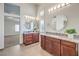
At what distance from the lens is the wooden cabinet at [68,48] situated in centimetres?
235

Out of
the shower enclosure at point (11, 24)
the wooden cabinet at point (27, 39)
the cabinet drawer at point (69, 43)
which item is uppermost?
the shower enclosure at point (11, 24)

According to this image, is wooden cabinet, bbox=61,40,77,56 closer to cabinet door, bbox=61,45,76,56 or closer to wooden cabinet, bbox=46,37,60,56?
cabinet door, bbox=61,45,76,56

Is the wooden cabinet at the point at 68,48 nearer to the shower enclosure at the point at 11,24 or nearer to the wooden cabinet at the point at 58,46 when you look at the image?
the wooden cabinet at the point at 58,46

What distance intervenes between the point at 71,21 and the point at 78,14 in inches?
8.2

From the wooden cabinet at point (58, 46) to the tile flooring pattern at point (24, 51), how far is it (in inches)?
6.5

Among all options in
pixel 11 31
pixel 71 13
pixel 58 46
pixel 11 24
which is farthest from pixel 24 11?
pixel 58 46

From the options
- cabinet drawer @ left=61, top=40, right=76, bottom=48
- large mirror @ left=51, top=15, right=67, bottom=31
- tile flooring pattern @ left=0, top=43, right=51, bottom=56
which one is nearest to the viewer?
cabinet drawer @ left=61, top=40, right=76, bottom=48

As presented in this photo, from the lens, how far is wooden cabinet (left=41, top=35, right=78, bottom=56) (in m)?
2.38

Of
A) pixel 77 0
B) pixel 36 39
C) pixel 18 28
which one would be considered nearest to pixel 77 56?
pixel 36 39

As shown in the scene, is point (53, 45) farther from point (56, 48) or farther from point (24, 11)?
point (24, 11)

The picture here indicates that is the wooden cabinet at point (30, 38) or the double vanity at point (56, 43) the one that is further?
the wooden cabinet at point (30, 38)

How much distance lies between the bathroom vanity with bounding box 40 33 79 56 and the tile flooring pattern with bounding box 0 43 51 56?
6.5 inches

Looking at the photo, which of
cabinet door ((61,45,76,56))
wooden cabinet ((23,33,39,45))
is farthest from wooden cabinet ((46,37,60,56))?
wooden cabinet ((23,33,39,45))

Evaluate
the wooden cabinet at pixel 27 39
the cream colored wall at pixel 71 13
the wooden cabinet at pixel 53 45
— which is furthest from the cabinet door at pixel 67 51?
the wooden cabinet at pixel 27 39
